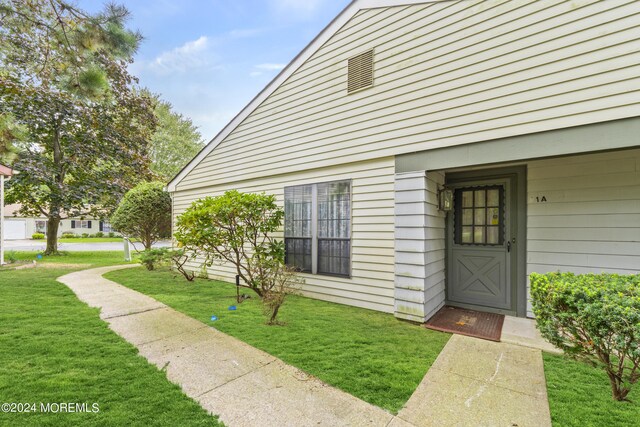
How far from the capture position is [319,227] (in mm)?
5449

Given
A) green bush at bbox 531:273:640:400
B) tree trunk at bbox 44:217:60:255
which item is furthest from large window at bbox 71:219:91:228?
green bush at bbox 531:273:640:400

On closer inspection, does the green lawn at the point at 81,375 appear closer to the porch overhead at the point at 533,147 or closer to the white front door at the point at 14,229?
the porch overhead at the point at 533,147

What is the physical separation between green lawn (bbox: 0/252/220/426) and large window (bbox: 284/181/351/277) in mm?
3098

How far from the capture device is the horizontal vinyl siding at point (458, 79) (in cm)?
300

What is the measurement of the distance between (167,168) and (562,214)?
2579 centimetres

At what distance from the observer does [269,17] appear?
969cm

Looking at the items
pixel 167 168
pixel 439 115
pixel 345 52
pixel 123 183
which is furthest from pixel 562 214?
pixel 167 168

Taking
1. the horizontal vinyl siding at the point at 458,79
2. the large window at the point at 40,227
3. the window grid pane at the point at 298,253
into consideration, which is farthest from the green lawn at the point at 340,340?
the large window at the point at 40,227

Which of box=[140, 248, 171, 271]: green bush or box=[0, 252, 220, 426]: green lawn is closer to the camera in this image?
box=[0, 252, 220, 426]: green lawn

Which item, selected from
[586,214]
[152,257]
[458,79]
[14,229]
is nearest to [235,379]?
[458,79]

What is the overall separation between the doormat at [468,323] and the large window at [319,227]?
1.59m

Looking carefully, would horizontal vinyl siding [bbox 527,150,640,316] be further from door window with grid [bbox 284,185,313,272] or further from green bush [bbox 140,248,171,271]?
green bush [bbox 140,248,171,271]

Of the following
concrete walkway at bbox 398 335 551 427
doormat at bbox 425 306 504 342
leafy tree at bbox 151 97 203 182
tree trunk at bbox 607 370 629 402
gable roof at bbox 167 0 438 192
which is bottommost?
concrete walkway at bbox 398 335 551 427

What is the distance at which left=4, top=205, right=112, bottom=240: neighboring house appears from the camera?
91.7ft
